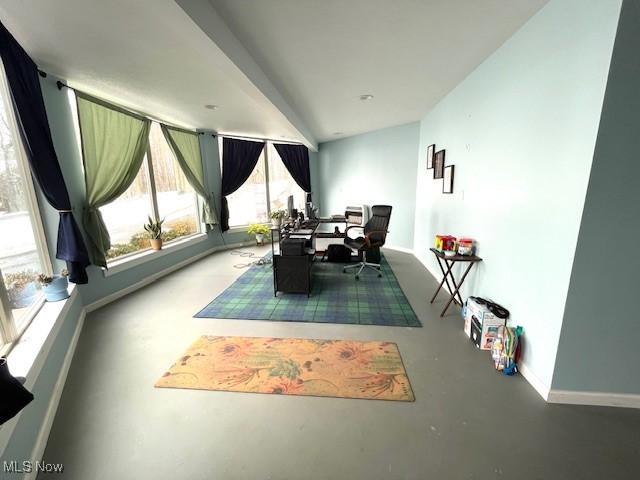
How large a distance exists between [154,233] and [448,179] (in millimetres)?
4333

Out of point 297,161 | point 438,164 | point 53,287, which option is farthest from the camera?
point 297,161

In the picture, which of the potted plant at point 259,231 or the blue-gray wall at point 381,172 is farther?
the potted plant at point 259,231

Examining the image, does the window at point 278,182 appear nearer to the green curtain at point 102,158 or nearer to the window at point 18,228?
the green curtain at point 102,158

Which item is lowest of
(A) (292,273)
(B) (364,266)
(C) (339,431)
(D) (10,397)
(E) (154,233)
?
(C) (339,431)

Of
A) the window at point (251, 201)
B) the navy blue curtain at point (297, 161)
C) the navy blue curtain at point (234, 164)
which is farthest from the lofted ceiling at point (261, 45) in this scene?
the navy blue curtain at point (297, 161)

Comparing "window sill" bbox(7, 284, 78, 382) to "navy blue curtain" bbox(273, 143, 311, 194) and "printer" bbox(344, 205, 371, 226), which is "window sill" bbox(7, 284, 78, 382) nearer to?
"printer" bbox(344, 205, 371, 226)

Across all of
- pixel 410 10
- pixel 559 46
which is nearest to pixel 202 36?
pixel 410 10

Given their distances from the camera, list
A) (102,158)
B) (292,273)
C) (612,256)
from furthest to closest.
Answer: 1. (292,273)
2. (102,158)
3. (612,256)

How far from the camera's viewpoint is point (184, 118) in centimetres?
412

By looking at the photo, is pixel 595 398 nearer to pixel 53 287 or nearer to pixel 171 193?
pixel 53 287

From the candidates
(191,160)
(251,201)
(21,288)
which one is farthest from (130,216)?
(251,201)

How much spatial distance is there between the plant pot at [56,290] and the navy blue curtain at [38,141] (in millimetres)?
298

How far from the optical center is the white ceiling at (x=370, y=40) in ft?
5.38

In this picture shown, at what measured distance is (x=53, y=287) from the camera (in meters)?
2.25
